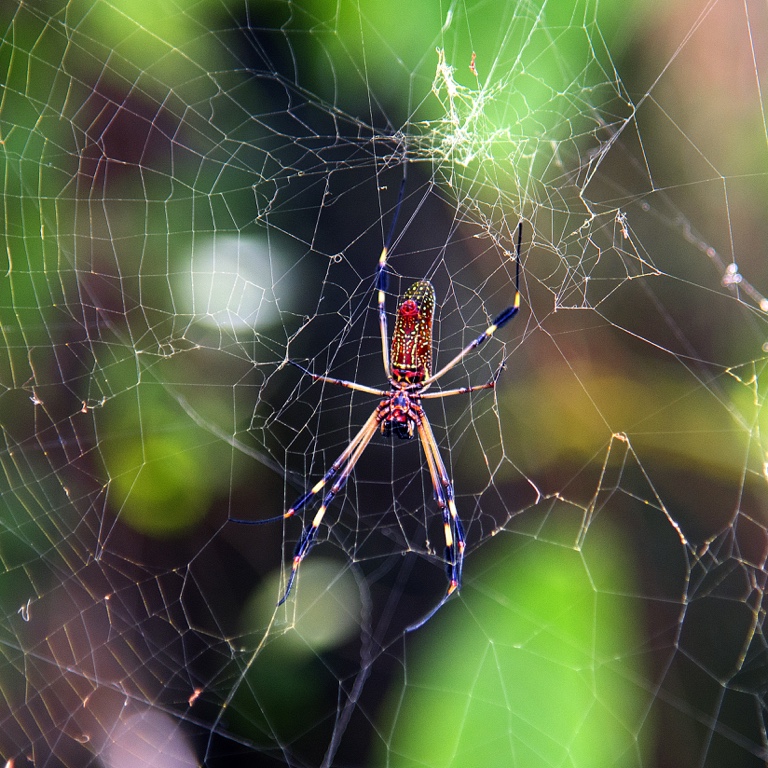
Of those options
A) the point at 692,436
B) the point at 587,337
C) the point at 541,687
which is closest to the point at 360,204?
the point at 587,337

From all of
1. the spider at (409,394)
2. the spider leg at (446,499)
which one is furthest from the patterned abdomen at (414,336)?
the spider leg at (446,499)

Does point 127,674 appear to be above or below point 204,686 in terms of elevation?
below

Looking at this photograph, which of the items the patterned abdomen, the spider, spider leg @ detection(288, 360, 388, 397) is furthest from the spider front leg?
the patterned abdomen

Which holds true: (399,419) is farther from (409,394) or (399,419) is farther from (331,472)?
(331,472)

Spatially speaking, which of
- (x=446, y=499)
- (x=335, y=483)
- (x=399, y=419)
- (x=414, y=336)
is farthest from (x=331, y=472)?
(x=414, y=336)

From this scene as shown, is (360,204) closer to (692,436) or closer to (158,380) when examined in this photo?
(158,380)

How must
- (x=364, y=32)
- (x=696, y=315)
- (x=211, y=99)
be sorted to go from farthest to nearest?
(x=696, y=315), (x=211, y=99), (x=364, y=32)

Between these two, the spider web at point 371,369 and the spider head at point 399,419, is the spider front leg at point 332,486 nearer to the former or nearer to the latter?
the spider head at point 399,419
